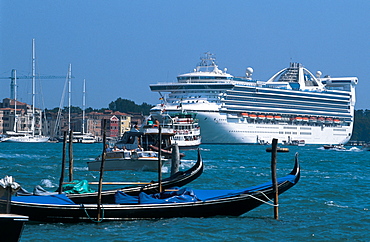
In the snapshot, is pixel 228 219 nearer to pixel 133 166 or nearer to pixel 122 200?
pixel 122 200

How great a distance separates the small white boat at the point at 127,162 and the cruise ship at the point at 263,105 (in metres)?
41.0

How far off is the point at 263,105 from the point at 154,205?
72434mm

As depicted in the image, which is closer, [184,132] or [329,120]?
[184,132]

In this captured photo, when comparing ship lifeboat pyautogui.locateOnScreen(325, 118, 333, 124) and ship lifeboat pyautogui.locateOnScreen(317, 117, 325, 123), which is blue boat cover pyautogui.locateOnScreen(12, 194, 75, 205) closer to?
ship lifeboat pyautogui.locateOnScreen(317, 117, 325, 123)

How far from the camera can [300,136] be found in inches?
3551

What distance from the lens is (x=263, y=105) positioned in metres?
86.8

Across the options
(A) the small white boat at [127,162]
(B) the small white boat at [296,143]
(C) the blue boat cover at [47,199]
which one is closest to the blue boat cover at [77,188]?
(C) the blue boat cover at [47,199]

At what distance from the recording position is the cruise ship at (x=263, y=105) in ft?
264

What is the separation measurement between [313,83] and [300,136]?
12752 millimetres

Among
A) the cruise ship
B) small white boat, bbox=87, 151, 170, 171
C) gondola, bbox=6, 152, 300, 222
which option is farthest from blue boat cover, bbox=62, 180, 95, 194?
the cruise ship

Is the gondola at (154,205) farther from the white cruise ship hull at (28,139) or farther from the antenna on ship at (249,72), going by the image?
the white cruise ship hull at (28,139)

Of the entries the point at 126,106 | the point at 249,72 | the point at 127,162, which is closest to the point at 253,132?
the point at 249,72

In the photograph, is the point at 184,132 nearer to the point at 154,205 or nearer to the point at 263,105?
the point at 263,105

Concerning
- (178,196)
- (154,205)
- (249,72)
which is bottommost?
(154,205)
